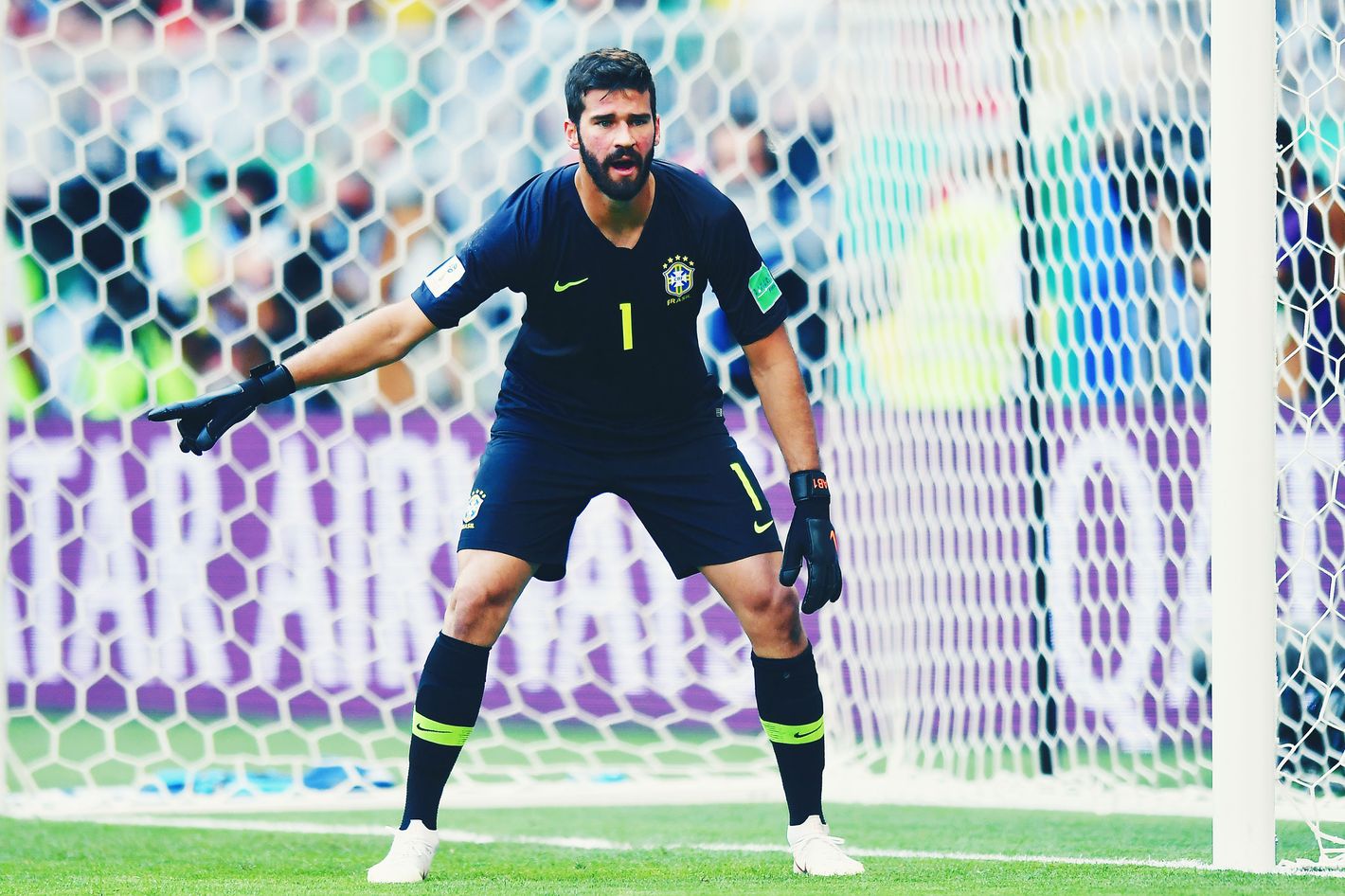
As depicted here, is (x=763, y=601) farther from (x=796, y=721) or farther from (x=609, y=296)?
(x=609, y=296)

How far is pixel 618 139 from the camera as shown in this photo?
11.6 ft

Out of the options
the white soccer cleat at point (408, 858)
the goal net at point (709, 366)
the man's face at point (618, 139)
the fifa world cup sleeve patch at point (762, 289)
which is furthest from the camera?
the goal net at point (709, 366)

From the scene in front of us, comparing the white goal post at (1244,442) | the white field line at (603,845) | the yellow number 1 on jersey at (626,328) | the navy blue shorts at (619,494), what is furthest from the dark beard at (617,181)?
the white field line at (603,845)

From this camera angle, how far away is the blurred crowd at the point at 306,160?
7008 mm

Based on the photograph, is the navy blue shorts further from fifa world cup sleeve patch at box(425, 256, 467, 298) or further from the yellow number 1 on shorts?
fifa world cup sleeve patch at box(425, 256, 467, 298)

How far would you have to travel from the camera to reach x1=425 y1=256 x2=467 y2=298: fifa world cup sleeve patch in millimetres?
3688

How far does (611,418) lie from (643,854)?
1190 mm

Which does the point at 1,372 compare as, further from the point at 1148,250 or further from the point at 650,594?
the point at 1148,250

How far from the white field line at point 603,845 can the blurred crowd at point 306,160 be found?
233cm

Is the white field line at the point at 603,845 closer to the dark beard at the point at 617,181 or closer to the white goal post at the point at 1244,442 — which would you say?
the white goal post at the point at 1244,442

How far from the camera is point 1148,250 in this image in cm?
596

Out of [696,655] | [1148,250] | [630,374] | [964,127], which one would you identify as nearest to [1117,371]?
[1148,250]

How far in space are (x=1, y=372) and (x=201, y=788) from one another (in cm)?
146

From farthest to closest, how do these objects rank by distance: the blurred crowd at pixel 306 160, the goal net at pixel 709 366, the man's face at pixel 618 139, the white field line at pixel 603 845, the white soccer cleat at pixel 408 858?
the blurred crowd at pixel 306 160, the goal net at pixel 709 366, the white field line at pixel 603 845, the white soccer cleat at pixel 408 858, the man's face at pixel 618 139
